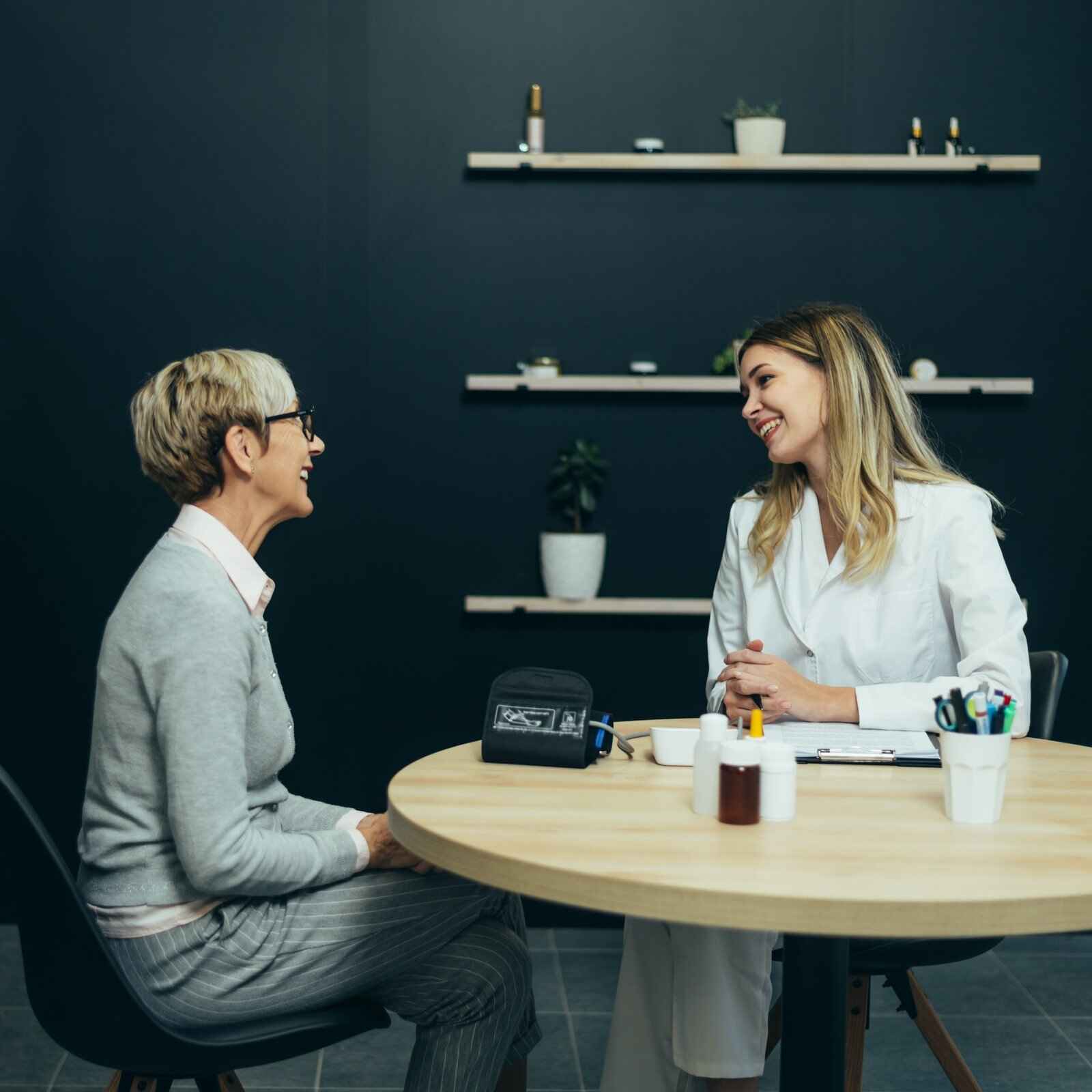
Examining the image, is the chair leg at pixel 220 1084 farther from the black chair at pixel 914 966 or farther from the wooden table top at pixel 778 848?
the black chair at pixel 914 966

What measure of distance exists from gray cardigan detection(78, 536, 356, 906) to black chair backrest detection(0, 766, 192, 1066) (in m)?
0.14

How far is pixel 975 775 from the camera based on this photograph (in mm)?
1546

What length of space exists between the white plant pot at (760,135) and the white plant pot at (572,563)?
3.48 feet

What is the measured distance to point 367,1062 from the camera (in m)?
2.86

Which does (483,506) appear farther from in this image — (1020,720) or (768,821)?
(768,821)

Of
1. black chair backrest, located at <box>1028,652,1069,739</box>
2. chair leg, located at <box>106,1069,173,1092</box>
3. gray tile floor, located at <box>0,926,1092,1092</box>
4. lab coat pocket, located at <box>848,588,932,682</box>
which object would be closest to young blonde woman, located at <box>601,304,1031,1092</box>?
lab coat pocket, located at <box>848,588,932,682</box>

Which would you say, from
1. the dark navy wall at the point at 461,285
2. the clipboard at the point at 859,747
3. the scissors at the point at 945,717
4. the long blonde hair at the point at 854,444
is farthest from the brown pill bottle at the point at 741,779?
the dark navy wall at the point at 461,285

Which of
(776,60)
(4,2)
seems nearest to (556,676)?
(776,60)

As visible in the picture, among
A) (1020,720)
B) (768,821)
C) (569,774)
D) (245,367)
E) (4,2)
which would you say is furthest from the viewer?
(4,2)

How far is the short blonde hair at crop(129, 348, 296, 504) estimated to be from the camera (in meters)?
1.91

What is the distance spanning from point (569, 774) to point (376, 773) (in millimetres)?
1947

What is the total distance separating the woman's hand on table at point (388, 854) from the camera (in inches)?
71.8

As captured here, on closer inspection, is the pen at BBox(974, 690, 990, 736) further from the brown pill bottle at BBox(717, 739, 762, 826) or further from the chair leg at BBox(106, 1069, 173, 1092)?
the chair leg at BBox(106, 1069, 173, 1092)

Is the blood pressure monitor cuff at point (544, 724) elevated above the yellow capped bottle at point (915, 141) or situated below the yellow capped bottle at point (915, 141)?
below
